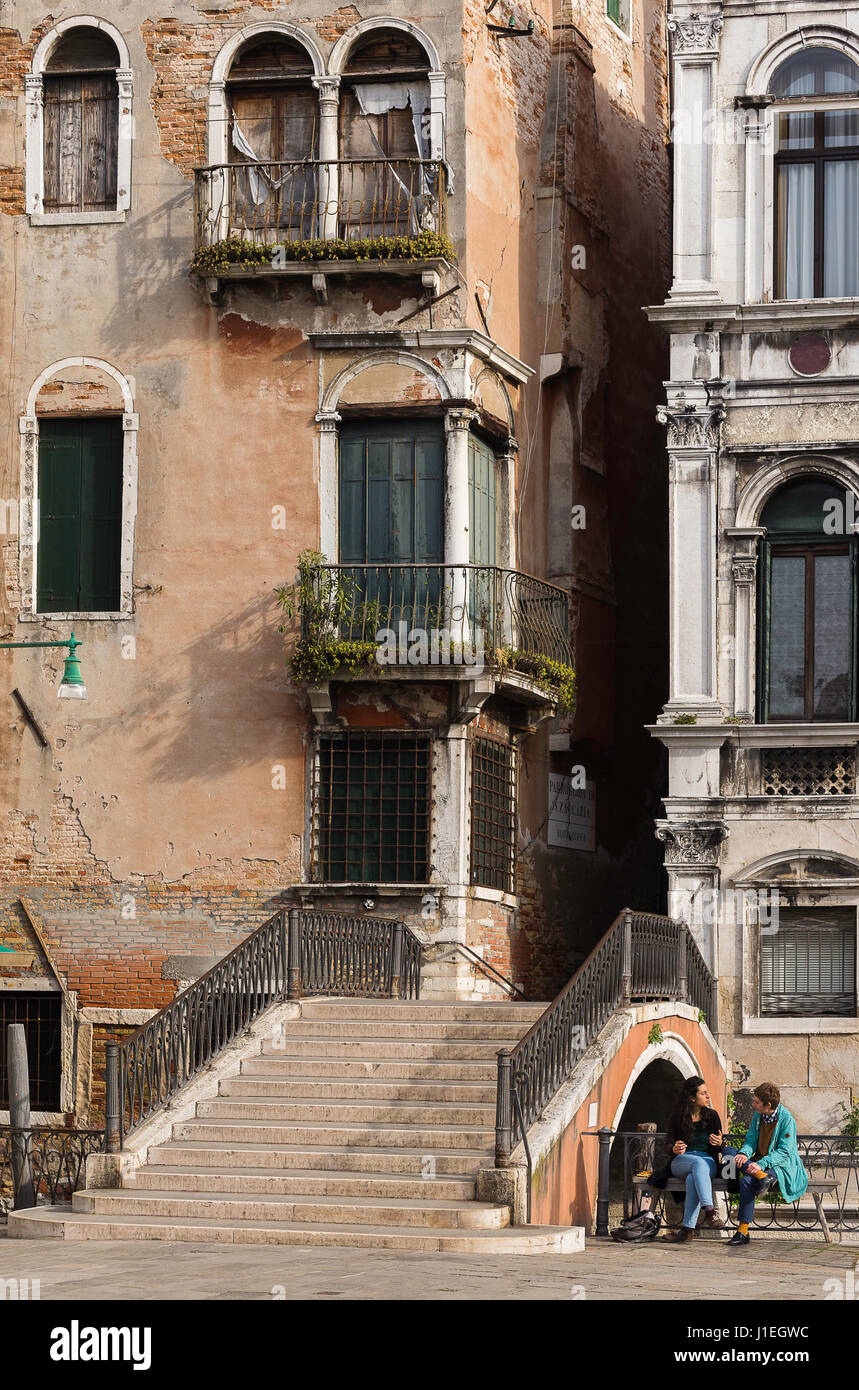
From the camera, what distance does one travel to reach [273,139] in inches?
1003

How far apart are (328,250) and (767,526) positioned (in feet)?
19.0

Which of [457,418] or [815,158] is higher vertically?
[815,158]

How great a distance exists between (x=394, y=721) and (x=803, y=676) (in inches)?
181

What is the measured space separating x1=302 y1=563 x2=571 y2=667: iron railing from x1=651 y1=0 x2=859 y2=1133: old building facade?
2247 mm

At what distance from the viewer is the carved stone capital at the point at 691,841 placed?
24484mm

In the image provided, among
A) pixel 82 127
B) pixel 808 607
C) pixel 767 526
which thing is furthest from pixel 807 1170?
pixel 82 127

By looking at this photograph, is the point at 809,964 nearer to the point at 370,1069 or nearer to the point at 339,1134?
the point at 370,1069

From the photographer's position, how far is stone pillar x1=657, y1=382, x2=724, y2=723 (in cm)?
2495

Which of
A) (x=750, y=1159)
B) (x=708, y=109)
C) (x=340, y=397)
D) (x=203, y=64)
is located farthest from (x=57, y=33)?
(x=750, y=1159)

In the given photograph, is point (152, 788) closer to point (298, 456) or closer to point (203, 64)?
point (298, 456)

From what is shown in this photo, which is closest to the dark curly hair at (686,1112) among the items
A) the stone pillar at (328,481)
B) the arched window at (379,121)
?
the stone pillar at (328,481)

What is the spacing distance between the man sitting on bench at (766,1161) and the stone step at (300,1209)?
7.12 feet

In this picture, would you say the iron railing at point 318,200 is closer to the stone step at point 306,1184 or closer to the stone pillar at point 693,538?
the stone pillar at point 693,538

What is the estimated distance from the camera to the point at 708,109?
83.6ft
